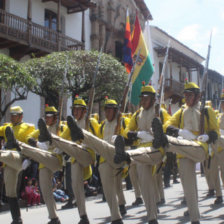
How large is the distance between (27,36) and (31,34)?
29cm

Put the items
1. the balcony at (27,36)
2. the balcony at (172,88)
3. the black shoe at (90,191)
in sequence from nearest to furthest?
1. the black shoe at (90,191)
2. the balcony at (27,36)
3. the balcony at (172,88)

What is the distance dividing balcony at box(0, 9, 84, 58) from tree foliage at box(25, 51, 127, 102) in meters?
2.69

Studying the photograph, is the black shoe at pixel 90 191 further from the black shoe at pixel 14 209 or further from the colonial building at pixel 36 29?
the colonial building at pixel 36 29

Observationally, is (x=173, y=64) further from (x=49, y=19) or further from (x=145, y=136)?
(x=145, y=136)

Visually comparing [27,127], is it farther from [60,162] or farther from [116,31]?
[116,31]

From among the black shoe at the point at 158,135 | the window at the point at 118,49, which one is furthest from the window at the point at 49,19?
the black shoe at the point at 158,135

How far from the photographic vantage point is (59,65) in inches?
499

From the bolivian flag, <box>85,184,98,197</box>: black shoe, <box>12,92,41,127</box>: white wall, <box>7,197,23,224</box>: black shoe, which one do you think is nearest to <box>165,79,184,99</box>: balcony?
<box>12,92,41,127</box>: white wall

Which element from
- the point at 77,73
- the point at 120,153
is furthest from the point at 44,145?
the point at 77,73

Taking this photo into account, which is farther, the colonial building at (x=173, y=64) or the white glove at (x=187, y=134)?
the colonial building at (x=173, y=64)

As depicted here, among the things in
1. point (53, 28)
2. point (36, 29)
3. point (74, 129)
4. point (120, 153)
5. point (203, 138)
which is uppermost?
point (53, 28)

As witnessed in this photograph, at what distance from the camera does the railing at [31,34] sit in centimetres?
1548

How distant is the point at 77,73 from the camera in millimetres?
13234

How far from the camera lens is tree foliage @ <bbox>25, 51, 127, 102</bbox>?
12875 mm
